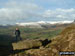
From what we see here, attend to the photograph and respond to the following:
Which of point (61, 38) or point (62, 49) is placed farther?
point (61, 38)

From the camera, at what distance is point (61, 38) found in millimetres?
51406

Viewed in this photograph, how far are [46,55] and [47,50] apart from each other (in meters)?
1.73

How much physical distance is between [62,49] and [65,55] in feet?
10.4

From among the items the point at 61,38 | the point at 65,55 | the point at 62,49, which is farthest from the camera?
the point at 61,38

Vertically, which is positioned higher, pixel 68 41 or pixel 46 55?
pixel 68 41

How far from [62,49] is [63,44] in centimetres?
227

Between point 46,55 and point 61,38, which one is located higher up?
point 61,38

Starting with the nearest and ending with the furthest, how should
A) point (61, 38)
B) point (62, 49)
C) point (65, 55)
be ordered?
1. point (65, 55)
2. point (62, 49)
3. point (61, 38)

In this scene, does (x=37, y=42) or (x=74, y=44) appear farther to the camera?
(x=37, y=42)

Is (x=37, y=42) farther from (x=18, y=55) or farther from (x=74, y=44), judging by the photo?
(x=74, y=44)

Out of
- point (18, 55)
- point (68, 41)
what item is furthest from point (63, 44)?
point (18, 55)

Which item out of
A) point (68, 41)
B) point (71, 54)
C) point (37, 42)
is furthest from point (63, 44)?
point (37, 42)

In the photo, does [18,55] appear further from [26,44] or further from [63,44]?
[63,44]

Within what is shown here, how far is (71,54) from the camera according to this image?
41.5m
